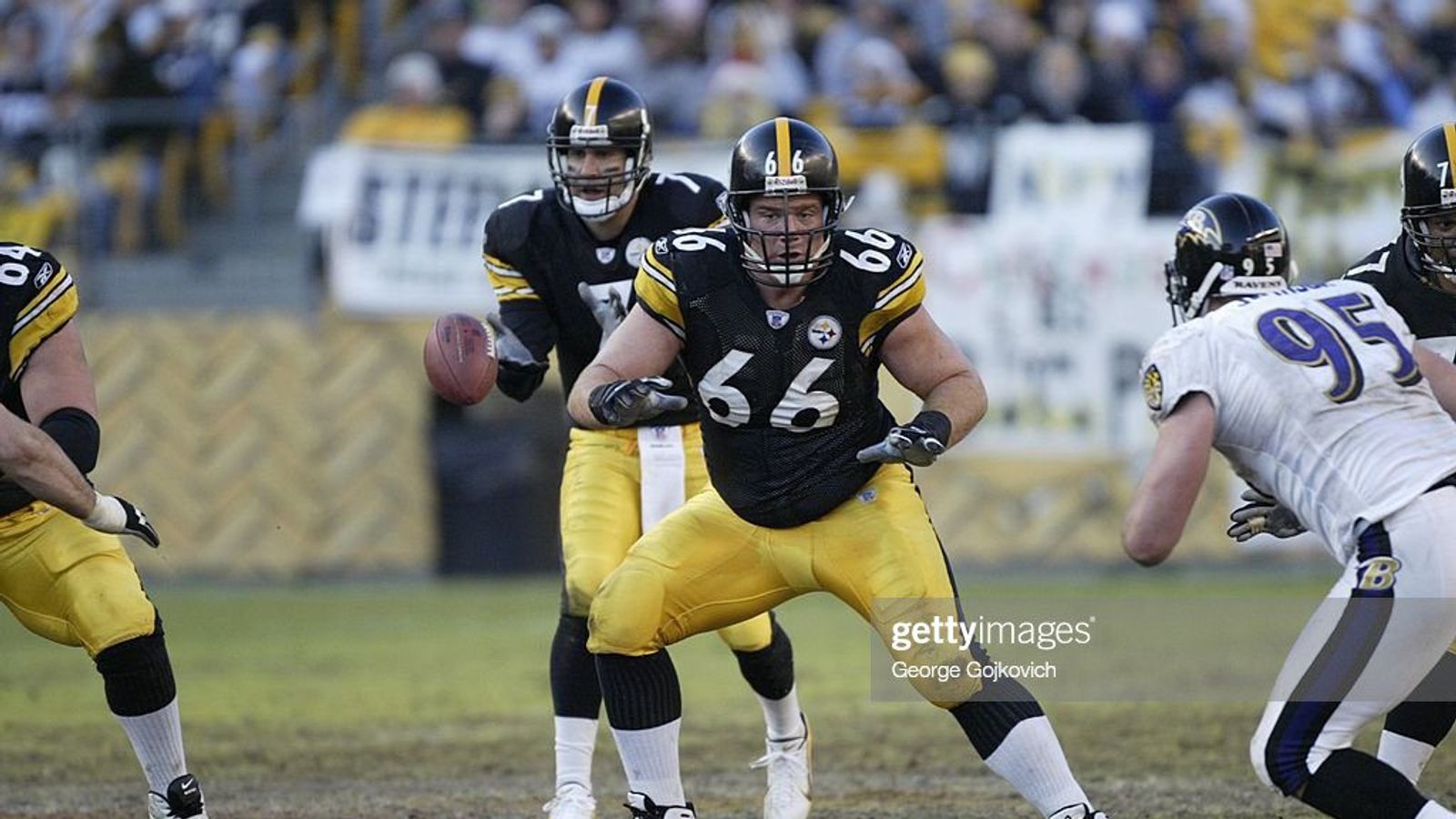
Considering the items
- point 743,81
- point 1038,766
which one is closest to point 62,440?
point 1038,766

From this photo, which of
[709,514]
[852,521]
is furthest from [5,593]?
[852,521]

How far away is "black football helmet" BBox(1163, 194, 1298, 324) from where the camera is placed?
16.0 feet

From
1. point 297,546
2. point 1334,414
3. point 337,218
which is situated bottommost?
point 297,546

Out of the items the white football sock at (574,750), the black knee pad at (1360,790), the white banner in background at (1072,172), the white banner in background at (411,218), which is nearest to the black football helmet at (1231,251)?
the black knee pad at (1360,790)

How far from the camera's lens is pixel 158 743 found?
5.48 m

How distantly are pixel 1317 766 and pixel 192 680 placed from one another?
260 inches

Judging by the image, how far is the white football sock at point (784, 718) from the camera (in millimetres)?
6406

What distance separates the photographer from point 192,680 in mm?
9711

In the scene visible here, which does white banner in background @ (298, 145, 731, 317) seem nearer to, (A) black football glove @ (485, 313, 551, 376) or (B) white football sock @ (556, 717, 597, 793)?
(A) black football glove @ (485, 313, 551, 376)

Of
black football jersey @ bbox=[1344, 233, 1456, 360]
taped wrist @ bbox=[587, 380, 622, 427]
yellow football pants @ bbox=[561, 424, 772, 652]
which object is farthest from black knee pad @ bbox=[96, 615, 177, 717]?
black football jersey @ bbox=[1344, 233, 1456, 360]

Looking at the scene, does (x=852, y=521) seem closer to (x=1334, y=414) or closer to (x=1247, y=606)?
(x=1334, y=414)

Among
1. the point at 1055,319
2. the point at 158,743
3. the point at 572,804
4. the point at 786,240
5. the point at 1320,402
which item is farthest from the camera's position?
the point at 1055,319

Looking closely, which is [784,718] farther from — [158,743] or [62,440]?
[62,440]

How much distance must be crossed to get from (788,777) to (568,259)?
70.9 inches
